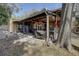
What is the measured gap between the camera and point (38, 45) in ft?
7.04

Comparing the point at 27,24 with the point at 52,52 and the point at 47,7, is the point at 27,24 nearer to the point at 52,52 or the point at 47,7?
the point at 47,7

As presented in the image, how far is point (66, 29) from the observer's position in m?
2.13

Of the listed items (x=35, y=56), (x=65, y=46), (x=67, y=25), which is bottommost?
(x=35, y=56)

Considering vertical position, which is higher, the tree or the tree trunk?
the tree

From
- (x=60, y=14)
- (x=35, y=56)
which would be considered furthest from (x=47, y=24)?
(x=35, y=56)

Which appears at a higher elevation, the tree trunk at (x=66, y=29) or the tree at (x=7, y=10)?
the tree at (x=7, y=10)

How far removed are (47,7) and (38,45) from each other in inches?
23.2

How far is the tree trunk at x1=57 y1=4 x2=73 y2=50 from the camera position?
209 cm

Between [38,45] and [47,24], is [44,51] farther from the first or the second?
[47,24]

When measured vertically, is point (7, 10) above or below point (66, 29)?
above

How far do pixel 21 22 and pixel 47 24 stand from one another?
1.26 ft

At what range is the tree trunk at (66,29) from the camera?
2.09m

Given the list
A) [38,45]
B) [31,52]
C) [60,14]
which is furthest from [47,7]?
[31,52]

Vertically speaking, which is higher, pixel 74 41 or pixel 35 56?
pixel 74 41
